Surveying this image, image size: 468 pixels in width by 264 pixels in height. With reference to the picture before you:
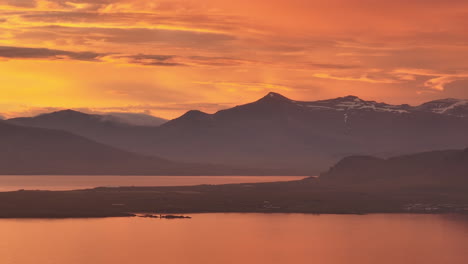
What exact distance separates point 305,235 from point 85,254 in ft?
93.5

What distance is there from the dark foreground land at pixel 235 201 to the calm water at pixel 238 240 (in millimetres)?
9751

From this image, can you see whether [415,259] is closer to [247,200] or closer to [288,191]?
[247,200]

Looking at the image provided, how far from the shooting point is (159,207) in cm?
14462

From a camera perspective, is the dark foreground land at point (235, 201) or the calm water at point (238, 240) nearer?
the calm water at point (238, 240)

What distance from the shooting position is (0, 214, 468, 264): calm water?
92188 mm

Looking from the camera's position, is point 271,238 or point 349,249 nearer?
point 349,249

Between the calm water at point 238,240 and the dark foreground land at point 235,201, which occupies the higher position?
the dark foreground land at point 235,201

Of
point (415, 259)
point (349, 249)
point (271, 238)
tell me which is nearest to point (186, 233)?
point (271, 238)

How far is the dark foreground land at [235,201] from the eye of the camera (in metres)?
139

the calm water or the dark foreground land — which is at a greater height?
the dark foreground land

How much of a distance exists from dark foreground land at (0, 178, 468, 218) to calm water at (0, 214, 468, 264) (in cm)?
975

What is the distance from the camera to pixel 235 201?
15675 centimetres

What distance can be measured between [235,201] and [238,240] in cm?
5032

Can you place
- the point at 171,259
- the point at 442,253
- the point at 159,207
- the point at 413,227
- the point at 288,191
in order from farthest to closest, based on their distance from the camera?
the point at 288,191 < the point at 159,207 < the point at 413,227 < the point at 442,253 < the point at 171,259
